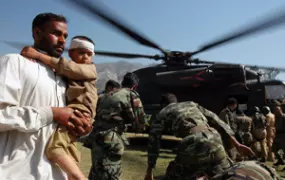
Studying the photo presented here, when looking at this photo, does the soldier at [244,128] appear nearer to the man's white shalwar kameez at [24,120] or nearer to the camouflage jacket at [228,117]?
the camouflage jacket at [228,117]

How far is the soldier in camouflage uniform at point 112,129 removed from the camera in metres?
4.09

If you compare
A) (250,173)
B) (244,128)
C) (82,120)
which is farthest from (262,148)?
(82,120)

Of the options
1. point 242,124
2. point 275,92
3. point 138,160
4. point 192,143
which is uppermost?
point 192,143

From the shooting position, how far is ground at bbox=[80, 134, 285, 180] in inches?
264

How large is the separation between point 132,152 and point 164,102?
223 inches

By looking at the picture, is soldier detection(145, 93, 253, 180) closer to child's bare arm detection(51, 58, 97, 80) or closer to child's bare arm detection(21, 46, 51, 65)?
child's bare arm detection(51, 58, 97, 80)

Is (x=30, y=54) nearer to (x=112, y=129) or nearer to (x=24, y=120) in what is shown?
(x=24, y=120)

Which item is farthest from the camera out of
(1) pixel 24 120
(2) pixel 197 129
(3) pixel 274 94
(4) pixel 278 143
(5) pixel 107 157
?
(3) pixel 274 94

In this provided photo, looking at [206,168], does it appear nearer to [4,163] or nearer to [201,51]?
[4,163]

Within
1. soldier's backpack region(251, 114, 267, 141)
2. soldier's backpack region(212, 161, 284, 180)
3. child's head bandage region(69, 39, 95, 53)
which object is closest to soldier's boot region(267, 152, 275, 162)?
soldier's backpack region(251, 114, 267, 141)

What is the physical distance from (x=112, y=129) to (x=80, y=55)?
240cm

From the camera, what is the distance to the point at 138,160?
27.3 ft

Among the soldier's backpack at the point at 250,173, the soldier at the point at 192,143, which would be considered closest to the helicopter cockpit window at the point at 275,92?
the soldier at the point at 192,143

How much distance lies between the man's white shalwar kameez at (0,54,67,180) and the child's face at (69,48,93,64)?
12.7 inches
